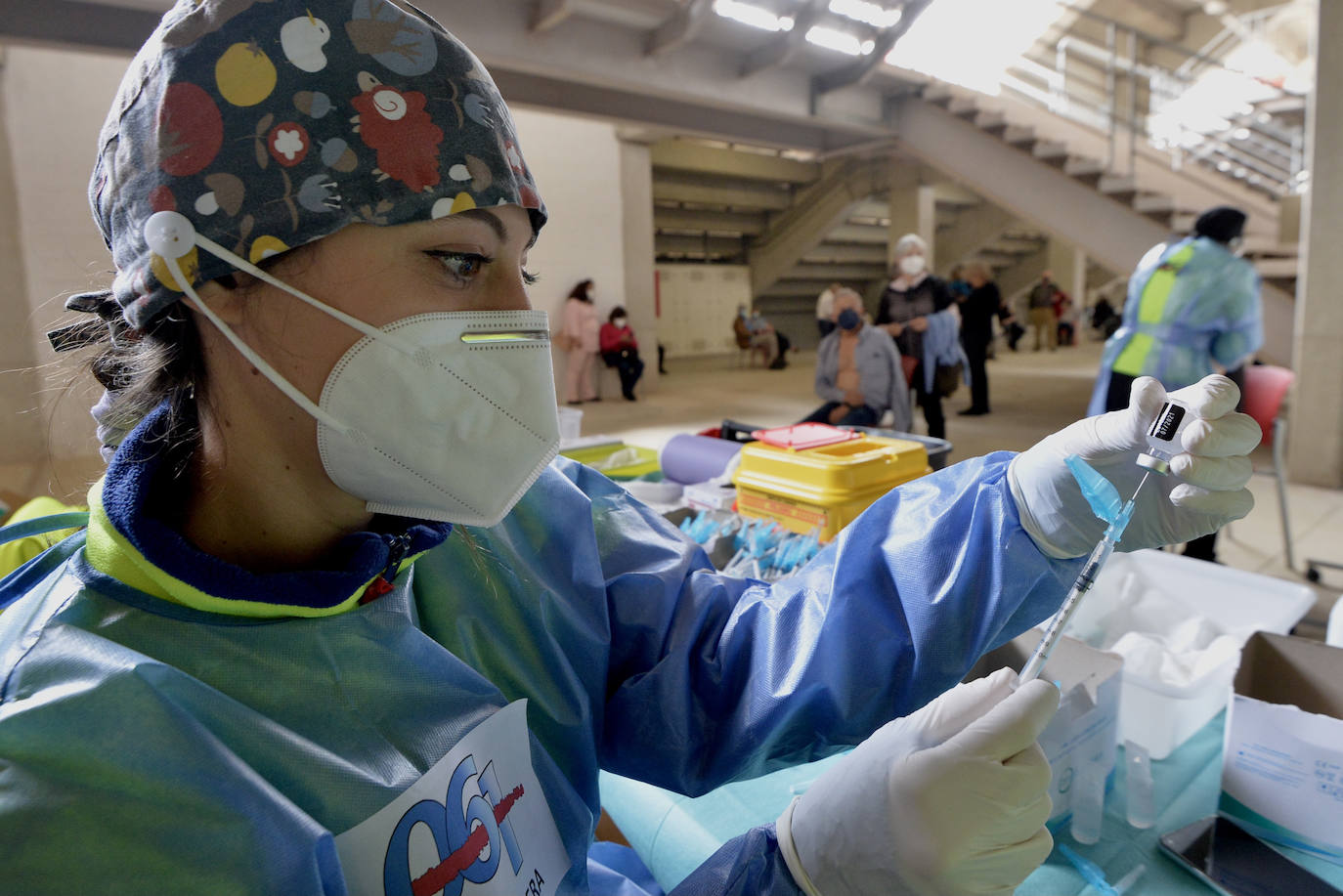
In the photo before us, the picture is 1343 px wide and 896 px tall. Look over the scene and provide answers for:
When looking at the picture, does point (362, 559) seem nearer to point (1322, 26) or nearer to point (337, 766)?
point (337, 766)

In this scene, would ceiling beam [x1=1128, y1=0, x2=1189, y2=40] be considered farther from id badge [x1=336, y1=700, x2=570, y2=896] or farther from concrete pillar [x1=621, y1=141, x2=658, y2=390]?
id badge [x1=336, y1=700, x2=570, y2=896]

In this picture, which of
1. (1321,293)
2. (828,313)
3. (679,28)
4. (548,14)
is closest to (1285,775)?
(828,313)

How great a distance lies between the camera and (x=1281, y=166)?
7879 mm

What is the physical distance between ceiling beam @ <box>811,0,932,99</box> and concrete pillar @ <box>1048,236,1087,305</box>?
10.4m

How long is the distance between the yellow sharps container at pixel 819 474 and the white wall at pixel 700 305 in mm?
10630

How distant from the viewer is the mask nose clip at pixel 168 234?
2.28 feet

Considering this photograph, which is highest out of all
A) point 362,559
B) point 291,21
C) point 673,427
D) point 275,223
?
point 291,21

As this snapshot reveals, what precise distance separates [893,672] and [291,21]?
3.11 ft

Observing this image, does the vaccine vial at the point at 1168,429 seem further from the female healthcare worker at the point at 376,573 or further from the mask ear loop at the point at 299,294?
the mask ear loop at the point at 299,294

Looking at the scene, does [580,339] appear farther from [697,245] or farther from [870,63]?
[697,245]

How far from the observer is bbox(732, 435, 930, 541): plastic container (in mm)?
1812

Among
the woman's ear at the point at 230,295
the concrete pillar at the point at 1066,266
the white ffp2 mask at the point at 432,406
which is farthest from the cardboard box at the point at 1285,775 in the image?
the concrete pillar at the point at 1066,266

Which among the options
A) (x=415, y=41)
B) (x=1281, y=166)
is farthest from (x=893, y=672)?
(x=1281, y=166)

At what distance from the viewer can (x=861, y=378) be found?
14.9 ft
